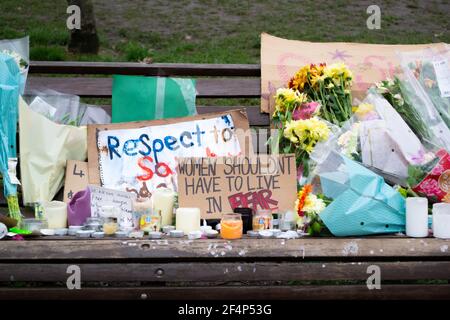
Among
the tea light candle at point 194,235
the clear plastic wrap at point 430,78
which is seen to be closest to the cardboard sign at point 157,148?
the tea light candle at point 194,235

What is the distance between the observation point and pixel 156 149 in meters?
3.83

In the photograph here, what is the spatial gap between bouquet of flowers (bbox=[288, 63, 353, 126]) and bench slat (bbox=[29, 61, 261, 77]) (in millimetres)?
402

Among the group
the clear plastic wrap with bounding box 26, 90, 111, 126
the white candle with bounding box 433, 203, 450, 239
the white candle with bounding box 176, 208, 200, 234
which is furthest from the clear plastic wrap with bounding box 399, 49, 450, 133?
the clear plastic wrap with bounding box 26, 90, 111, 126

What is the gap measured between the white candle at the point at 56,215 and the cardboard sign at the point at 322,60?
132 centimetres

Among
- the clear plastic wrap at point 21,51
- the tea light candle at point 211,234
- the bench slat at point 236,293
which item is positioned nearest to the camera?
the bench slat at point 236,293

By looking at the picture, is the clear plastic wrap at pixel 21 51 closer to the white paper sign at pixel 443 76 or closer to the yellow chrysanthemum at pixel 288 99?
the yellow chrysanthemum at pixel 288 99

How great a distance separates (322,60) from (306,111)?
539 mm

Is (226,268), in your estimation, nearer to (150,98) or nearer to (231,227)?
(231,227)

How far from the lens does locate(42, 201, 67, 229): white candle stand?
3.41m

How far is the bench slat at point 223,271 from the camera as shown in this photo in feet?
10.00

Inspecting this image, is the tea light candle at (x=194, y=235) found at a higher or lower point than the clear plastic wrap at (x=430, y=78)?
lower

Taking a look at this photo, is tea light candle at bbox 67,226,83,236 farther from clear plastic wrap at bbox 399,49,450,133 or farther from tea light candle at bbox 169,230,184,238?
clear plastic wrap at bbox 399,49,450,133

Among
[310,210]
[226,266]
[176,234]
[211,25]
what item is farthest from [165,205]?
[211,25]

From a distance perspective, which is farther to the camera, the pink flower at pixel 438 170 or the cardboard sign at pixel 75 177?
the cardboard sign at pixel 75 177
